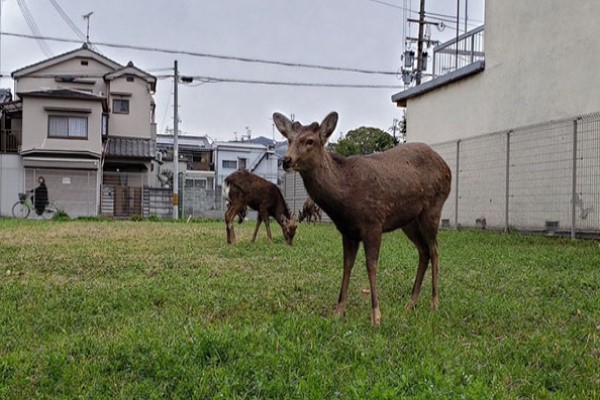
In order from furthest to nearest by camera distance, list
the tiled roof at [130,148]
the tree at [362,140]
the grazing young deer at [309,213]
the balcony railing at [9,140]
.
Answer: the tree at [362,140], the tiled roof at [130,148], the balcony railing at [9,140], the grazing young deer at [309,213]

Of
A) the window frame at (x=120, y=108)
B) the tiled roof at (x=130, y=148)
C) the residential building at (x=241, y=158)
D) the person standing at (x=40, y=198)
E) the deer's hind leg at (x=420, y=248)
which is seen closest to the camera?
the deer's hind leg at (x=420, y=248)

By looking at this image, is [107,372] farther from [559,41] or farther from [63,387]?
[559,41]

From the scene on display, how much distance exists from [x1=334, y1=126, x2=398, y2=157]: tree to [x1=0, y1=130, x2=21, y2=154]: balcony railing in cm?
1741

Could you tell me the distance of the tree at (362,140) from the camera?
113 feet

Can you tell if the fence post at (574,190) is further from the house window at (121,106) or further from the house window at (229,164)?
the house window at (229,164)

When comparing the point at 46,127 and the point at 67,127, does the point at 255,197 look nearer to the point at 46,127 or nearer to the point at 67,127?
the point at 67,127

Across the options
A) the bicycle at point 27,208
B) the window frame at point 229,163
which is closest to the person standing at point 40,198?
the bicycle at point 27,208

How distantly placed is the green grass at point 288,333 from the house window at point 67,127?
75.4ft

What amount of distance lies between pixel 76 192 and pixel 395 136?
16246mm

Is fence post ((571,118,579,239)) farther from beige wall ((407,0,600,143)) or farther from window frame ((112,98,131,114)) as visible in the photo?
window frame ((112,98,131,114))

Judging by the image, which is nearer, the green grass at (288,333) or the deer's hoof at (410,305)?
the green grass at (288,333)

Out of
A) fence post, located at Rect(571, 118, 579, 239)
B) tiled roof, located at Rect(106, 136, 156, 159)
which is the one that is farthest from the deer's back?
tiled roof, located at Rect(106, 136, 156, 159)

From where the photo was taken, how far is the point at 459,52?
52.9ft

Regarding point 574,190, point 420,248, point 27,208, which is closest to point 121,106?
point 27,208
